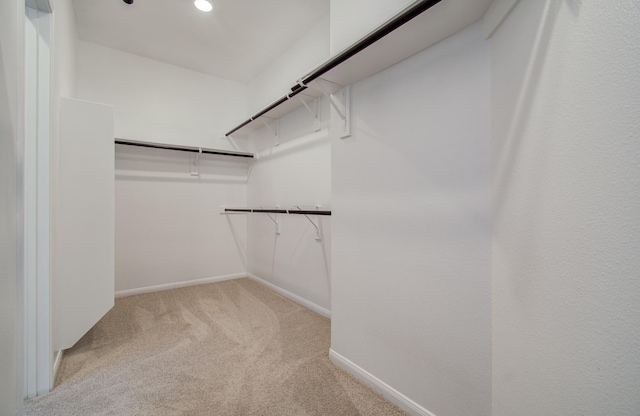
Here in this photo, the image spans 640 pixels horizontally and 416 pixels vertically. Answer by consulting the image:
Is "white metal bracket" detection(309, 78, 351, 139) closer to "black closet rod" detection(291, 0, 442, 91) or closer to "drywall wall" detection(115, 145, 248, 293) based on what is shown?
"black closet rod" detection(291, 0, 442, 91)

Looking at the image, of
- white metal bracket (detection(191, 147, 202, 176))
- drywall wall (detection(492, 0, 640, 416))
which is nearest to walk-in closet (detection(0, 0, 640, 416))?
drywall wall (detection(492, 0, 640, 416))

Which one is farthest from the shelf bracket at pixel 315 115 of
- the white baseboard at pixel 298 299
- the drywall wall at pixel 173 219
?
the white baseboard at pixel 298 299

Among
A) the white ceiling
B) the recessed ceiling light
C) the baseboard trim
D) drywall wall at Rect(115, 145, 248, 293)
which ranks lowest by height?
the baseboard trim

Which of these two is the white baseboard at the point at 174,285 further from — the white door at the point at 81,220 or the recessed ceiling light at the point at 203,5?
the recessed ceiling light at the point at 203,5

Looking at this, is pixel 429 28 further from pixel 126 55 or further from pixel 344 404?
pixel 126 55

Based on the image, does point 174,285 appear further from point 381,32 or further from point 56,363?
point 381,32

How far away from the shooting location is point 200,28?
2.49 m

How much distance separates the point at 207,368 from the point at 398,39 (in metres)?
2.11

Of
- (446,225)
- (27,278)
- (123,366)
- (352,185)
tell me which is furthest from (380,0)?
(123,366)

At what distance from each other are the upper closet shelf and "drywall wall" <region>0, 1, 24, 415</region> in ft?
3.76

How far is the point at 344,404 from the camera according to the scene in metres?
1.32

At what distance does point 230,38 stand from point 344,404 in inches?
127

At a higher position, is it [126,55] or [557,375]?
[126,55]

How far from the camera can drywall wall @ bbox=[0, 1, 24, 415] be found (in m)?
0.70
